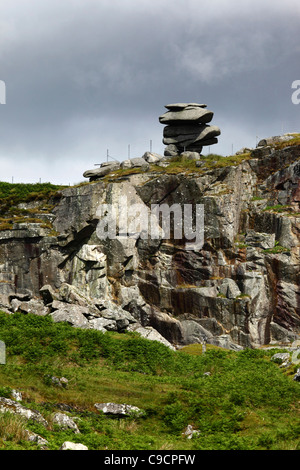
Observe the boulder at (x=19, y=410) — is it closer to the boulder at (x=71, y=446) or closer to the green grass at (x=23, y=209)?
the boulder at (x=71, y=446)

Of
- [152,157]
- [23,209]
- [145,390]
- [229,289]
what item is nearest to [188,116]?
[152,157]

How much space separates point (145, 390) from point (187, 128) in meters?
44.4

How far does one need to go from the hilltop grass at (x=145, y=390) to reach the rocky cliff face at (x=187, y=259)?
11.8 metres

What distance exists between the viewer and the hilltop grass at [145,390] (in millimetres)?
14625

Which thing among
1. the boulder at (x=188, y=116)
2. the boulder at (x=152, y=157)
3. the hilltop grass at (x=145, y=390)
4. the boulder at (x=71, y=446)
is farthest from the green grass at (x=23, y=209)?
the boulder at (x=71, y=446)

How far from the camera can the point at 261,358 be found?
Result: 3147 centimetres

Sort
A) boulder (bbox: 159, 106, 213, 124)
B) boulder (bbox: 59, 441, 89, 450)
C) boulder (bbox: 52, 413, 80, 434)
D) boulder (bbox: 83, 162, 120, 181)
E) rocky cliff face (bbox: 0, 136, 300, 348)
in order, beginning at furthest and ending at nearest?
1. boulder (bbox: 159, 106, 213, 124)
2. boulder (bbox: 83, 162, 120, 181)
3. rocky cliff face (bbox: 0, 136, 300, 348)
4. boulder (bbox: 52, 413, 80, 434)
5. boulder (bbox: 59, 441, 89, 450)

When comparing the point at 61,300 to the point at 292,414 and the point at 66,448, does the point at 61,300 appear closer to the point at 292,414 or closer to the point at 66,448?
the point at 292,414

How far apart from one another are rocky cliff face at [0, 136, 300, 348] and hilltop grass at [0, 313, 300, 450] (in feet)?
38.8

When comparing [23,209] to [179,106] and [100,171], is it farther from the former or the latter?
[179,106]

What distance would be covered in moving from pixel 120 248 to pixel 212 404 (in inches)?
1181

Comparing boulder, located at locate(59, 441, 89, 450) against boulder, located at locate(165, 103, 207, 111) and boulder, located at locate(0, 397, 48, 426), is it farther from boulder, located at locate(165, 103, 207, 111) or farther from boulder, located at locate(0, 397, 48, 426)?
boulder, located at locate(165, 103, 207, 111)

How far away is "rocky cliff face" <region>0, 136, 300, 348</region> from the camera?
4416 cm

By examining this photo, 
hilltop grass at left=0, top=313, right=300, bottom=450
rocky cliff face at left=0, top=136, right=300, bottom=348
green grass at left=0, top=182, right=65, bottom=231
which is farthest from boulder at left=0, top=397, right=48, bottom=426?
green grass at left=0, top=182, right=65, bottom=231
